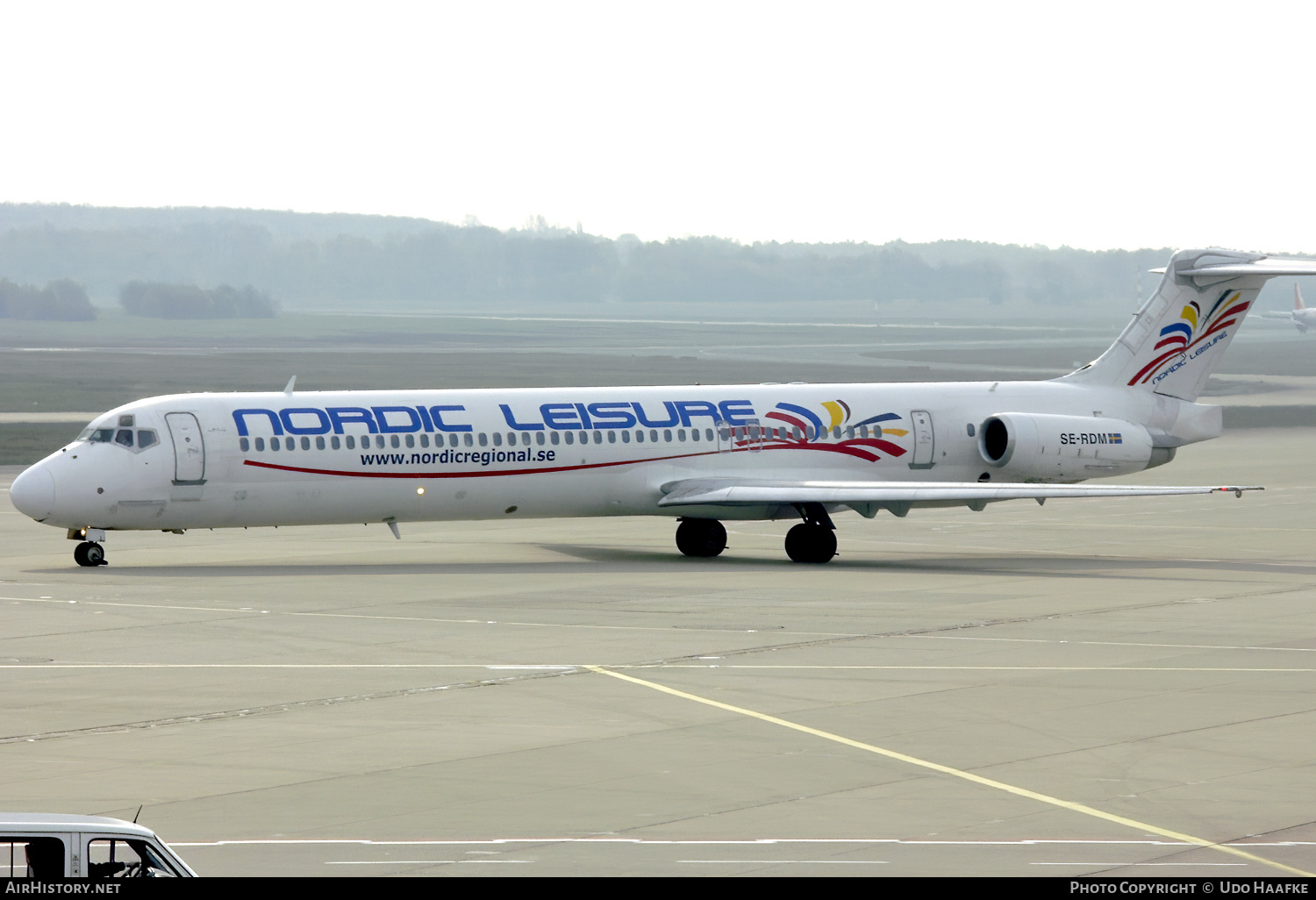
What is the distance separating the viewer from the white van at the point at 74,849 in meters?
8.62

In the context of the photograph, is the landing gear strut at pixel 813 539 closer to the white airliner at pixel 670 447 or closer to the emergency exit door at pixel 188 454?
the white airliner at pixel 670 447

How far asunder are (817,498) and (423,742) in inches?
659

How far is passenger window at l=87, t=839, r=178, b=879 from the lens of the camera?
28.9ft

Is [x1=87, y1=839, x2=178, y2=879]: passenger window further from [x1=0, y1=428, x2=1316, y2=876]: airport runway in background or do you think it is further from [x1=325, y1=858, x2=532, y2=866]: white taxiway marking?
[x1=325, y1=858, x2=532, y2=866]: white taxiway marking

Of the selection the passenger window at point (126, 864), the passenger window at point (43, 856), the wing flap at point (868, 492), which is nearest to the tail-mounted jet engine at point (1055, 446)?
the wing flap at point (868, 492)

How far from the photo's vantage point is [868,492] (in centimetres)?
3316

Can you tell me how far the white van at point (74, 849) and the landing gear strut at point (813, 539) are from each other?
992 inches

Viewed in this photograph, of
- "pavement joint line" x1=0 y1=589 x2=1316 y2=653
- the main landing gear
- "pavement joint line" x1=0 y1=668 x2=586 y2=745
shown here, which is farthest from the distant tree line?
"pavement joint line" x1=0 y1=668 x2=586 y2=745

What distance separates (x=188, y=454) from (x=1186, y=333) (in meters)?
20.7

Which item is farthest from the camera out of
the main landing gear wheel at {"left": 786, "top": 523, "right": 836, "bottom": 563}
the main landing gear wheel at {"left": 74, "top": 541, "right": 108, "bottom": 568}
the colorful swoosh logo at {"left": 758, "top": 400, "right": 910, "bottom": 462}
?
the colorful swoosh logo at {"left": 758, "top": 400, "right": 910, "bottom": 462}

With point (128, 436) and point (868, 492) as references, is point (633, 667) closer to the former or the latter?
point (868, 492)

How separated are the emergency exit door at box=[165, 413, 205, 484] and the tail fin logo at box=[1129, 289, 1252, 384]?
19.3 metres

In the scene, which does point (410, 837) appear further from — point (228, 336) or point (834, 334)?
point (834, 334)

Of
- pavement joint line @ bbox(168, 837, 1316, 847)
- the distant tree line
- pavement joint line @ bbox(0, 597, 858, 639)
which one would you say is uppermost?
the distant tree line
